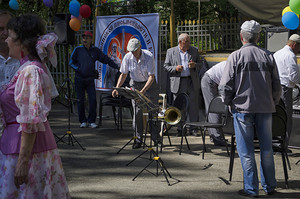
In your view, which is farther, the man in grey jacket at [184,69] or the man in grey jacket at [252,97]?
the man in grey jacket at [184,69]

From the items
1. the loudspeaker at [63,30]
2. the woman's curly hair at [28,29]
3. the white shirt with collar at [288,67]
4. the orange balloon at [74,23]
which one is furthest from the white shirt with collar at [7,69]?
the loudspeaker at [63,30]

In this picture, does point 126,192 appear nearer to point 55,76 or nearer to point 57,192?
point 57,192

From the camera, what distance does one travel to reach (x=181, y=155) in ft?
27.2

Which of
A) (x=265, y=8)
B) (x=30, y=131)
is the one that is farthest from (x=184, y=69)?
(x=30, y=131)

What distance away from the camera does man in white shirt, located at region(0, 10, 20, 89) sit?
412 centimetres

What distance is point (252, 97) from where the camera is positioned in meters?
5.59

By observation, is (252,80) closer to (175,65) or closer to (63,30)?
(175,65)

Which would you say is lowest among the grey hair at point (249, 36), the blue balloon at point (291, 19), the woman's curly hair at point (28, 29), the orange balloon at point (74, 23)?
the woman's curly hair at point (28, 29)

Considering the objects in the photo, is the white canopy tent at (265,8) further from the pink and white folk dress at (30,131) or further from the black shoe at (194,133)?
the pink and white folk dress at (30,131)

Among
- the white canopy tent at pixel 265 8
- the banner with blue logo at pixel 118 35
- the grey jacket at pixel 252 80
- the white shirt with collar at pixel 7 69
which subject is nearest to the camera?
the white shirt with collar at pixel 7 69

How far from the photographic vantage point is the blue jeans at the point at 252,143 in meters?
5.67

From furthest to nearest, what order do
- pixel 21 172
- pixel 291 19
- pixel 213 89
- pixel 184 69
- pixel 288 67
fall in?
pixel 184 69, pixel 213 89, pixel 291 19, pixel 288 67, pixel 21 172

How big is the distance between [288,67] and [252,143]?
2.63 m

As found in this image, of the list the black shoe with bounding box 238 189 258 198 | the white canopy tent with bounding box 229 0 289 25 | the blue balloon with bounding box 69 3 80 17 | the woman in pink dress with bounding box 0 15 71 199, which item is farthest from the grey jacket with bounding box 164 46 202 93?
the woman in pink dress with bounding box 0 15 71 199
